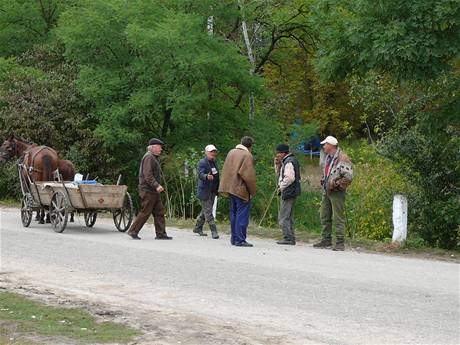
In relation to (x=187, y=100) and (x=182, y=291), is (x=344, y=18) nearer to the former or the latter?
(x=182, y=291)

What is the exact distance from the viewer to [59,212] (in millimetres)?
17391

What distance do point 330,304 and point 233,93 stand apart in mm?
20755

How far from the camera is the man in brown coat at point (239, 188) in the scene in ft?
50.9

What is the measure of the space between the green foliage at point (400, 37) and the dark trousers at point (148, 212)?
456 cm

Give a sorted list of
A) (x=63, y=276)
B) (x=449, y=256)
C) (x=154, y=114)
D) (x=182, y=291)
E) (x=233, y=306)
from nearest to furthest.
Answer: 1. (x=233, y=306)
2. (x=182, y=291)
3. (x=63, y=276)
4. (x=449, y=256)
5. (x=154, y=114)

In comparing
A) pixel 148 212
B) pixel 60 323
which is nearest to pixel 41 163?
pixel 148 212

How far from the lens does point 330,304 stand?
31.2 ft

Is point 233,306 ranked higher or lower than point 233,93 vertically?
lower

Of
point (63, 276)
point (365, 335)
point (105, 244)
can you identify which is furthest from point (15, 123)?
point (365, 335)

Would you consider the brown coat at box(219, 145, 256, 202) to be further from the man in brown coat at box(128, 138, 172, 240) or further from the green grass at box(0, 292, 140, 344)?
the green grass at box(0, 292, 140, 344)

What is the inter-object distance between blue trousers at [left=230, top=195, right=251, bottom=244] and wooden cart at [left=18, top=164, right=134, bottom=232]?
2.81 meters

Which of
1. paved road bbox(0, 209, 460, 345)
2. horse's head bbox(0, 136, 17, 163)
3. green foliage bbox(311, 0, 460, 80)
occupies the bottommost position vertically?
paved road bbox(0, 209, 460, 345)

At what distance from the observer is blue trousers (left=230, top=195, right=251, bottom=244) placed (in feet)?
50.9

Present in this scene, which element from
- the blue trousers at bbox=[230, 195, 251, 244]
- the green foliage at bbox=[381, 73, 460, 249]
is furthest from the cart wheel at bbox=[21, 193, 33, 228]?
the green foliage at bbox=[381, 73, 460, 249]
